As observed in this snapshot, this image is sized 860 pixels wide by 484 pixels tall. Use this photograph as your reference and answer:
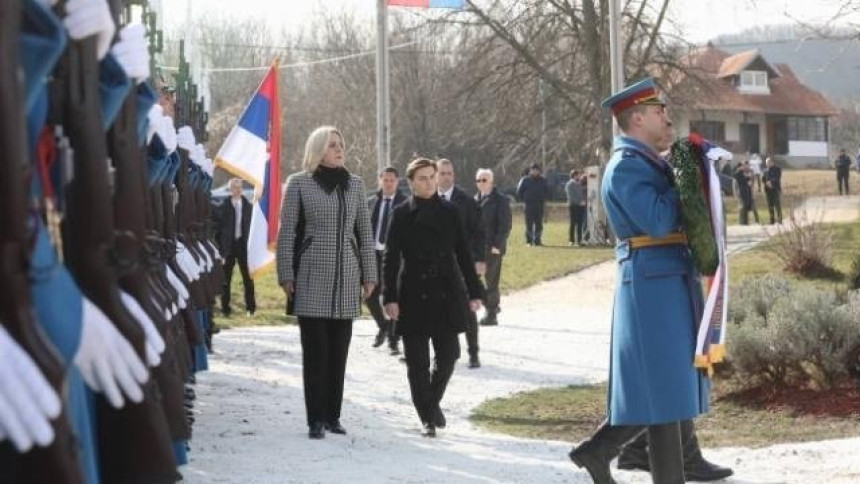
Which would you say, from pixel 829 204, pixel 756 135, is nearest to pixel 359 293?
pixel 829 204

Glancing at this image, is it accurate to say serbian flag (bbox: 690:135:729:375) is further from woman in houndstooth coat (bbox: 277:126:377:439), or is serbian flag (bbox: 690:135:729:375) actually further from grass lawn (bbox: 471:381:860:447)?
woman in houndstooth coat (bbox: 277:126:377:439)

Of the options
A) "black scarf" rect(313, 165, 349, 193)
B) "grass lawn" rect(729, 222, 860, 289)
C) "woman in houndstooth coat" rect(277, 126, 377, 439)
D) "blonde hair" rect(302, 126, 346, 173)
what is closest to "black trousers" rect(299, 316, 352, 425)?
"woman in houndstooth coat" rect(277, 126, 377, 439)

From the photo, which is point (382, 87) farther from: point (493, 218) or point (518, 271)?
point (493, 218)

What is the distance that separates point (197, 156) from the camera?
8.62 metres

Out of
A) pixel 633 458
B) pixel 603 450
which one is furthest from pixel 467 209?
pixel 603 450

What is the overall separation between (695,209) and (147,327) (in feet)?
9.38

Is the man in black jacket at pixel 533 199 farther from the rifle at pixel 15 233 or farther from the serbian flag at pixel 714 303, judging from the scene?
the rifle at pixel 15 233

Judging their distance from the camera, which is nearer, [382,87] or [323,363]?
[323,363]

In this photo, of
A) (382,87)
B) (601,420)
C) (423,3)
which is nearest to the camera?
(601,420)

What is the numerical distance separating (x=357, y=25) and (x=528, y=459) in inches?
2361

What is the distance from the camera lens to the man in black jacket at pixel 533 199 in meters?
32.8

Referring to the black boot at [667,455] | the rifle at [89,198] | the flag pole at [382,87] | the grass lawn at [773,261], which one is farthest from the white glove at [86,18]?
the flag pole at [382,87]

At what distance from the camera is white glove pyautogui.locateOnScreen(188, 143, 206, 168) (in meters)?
8.29

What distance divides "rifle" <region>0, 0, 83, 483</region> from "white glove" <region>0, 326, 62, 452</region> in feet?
0.15
